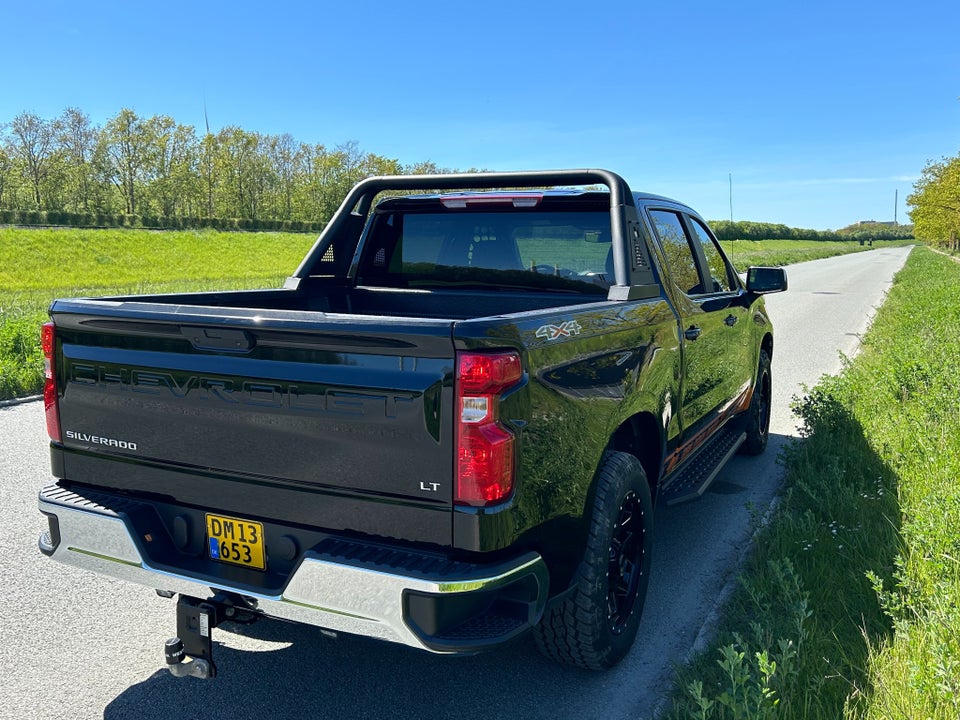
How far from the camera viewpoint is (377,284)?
4617mm

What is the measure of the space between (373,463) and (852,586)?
8.48 feet

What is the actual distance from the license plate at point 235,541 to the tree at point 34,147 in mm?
73272

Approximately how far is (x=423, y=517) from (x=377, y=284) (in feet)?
8.03

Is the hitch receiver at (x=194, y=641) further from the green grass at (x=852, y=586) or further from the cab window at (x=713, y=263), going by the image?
the cab window at (x=713, y=263)

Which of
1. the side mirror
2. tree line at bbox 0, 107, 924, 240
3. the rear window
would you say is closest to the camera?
the rear window

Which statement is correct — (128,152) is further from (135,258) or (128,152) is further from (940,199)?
(940,199)

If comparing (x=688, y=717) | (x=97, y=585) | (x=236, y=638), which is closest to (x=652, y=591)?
(x=688, y=717)

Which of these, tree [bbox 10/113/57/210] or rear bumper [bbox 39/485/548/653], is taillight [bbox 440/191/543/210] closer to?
rear bumper [bbox 39/485/548/653]

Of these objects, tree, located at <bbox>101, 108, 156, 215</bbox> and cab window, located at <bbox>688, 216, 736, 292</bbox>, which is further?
tree, located at <bbox>101, 108, 156, 215</bbox>

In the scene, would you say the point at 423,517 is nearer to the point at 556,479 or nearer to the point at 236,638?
the point at 556,479

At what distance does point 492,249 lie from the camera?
4270mm

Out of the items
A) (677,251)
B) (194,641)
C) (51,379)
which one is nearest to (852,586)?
(677,251)

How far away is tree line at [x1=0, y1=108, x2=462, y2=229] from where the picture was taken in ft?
216

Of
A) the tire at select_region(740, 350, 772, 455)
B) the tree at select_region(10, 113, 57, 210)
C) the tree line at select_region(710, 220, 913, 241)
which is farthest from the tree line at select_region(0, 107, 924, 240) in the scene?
the tire at select_region(740, 350, 772, 455)
